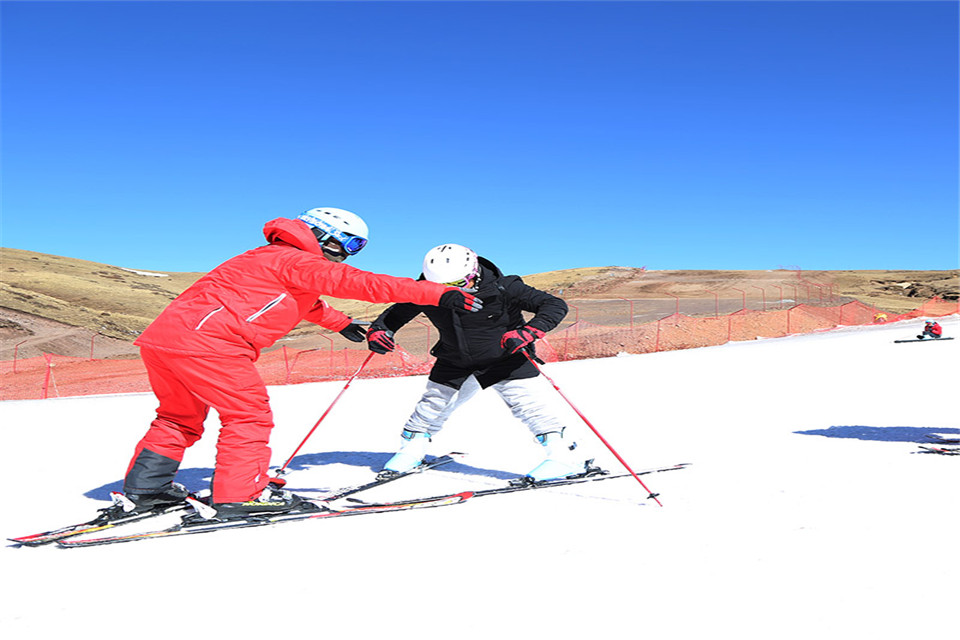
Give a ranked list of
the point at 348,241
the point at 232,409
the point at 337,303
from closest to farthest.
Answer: the point at 232,409, the point at 348,241, the point at 337,303

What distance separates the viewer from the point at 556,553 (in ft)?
11.8

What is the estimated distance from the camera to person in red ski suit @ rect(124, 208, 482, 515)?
4.12m

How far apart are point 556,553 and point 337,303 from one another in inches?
3161

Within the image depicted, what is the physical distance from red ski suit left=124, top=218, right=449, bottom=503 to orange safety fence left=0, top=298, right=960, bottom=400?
39.6 ft

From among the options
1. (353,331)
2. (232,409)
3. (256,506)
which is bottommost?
(256,506)

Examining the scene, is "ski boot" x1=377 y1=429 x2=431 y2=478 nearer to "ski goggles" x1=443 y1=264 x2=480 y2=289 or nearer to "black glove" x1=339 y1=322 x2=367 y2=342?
"black glove" x1=339 y1=322 x2=367 y2=342

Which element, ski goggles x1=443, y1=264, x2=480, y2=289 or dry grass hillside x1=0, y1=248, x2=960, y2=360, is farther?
dry grass hillside x1=0, y1=248, x2=960, y2=360

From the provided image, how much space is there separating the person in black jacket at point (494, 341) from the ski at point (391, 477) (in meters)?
0.08

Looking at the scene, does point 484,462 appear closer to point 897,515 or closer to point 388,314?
point 388,314

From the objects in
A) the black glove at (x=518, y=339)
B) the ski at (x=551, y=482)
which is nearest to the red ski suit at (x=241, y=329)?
the black glove at (x=518, y=339)

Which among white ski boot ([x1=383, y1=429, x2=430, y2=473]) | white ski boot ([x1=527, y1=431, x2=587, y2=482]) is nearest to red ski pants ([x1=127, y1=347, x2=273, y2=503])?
white ski boot ([x1=383, y1=429, x2=430, y2=473])

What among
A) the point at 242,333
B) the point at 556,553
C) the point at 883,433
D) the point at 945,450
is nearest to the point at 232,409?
the point at 242,333

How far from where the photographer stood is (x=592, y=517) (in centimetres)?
425

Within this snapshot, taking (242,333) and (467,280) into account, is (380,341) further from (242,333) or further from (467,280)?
(242,333)
